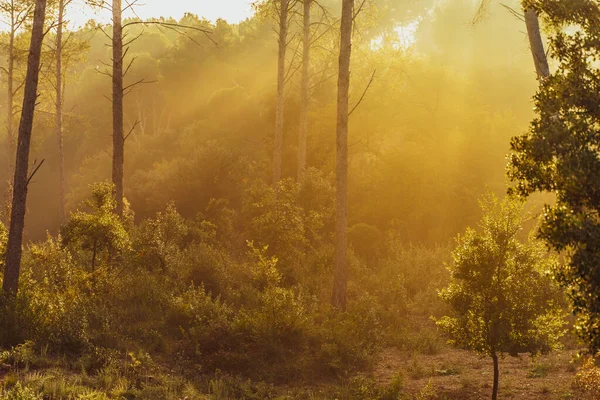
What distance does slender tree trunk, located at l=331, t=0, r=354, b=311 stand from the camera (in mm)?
14656

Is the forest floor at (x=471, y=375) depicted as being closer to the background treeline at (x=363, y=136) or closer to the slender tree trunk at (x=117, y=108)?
the slender tree trunk at (x=117, y=108)

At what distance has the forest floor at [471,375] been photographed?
1020 centimetres

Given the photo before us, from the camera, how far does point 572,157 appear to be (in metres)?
6.29

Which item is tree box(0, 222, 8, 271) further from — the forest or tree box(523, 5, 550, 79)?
tree box(523, 5, 550, 79)

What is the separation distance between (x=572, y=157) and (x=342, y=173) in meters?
8.62

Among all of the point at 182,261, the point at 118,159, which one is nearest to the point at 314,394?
the point at 182,261

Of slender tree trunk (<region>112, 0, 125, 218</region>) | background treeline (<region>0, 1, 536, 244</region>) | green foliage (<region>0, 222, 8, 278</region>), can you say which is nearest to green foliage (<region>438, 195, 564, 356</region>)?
green foliage (<region>0, 222, 8, 278</region>)

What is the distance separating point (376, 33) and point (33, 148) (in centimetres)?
3321

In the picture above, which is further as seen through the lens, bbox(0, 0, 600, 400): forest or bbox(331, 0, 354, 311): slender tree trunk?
bbox(331, 0, 354, 311): slender tree trunk

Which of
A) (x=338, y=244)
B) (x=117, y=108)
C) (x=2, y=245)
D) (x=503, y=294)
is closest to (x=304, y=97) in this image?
(x=117, y=108)

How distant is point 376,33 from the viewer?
180ft

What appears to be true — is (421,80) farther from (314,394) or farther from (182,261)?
(314,394)

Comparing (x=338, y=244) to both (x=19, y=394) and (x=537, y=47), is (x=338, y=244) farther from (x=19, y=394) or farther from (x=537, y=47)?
(x=19, y=394)

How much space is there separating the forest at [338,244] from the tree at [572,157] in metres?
0.03
